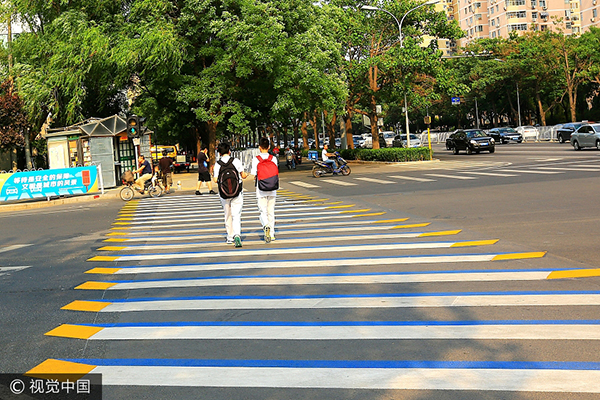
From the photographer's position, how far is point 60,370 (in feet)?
16.1

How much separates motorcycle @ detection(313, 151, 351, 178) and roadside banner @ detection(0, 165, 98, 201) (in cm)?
1094

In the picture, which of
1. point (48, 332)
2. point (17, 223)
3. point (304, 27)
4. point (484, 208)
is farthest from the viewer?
point (304, 27)

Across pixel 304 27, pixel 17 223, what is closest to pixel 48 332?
pixel 17 223

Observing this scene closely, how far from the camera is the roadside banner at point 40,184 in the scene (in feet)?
83.9

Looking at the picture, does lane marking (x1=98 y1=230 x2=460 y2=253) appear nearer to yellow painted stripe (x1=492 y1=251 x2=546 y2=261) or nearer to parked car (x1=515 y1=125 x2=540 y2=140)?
yellow painted stripe (x1=492 y1=251 x2=546 y2=261)

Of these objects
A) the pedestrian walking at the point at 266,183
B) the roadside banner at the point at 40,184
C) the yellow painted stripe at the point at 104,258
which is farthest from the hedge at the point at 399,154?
the yellow painted stripe at the point at 104,258

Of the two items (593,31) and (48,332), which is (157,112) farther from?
(593,31)

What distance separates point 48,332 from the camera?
6074mm

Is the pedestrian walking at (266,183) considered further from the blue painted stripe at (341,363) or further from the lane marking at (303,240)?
the blue painted stripe at (341,363)

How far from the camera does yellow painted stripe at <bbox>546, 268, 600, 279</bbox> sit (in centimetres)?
727

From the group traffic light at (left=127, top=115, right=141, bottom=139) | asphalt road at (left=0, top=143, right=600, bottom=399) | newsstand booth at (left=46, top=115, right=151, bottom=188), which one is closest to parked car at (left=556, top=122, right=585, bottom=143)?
newsstand booth at (left=46, top=115, right=151, bottom=188)

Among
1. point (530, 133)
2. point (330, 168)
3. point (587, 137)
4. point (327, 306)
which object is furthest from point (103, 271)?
point (530, 133)

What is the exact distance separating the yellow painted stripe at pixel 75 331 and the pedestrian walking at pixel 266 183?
5177 millimetres

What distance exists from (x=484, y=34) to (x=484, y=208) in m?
117
